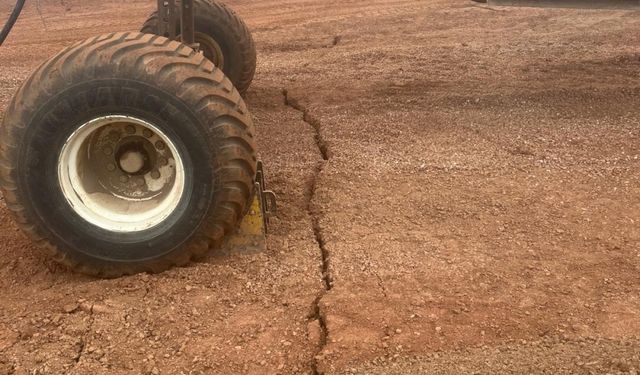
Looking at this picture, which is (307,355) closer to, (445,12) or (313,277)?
(313,277)

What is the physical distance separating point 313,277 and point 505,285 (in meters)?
0.99

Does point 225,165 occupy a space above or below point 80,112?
below

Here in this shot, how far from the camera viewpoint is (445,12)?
11.2 metres

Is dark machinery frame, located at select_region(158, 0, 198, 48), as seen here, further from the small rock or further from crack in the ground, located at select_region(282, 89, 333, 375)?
the small rock

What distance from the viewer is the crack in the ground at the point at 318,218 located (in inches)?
125

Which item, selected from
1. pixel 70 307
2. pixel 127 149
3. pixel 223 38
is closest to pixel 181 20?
pixel 223 38

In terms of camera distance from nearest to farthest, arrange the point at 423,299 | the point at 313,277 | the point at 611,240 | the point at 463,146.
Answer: the point at 423,299 → the point at 313,277 → the point at 611,240 → the point at 463,146

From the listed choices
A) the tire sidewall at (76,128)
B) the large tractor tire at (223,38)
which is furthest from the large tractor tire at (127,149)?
the large tractor tire at (223,38)

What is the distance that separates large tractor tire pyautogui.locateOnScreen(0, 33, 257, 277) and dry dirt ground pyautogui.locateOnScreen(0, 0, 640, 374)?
0.19 meters

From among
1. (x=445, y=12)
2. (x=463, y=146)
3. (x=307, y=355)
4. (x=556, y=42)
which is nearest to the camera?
(x=307, y=355)

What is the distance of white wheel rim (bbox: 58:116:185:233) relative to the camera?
3.60 meters

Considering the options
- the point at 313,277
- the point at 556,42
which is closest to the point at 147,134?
the point at 313,277

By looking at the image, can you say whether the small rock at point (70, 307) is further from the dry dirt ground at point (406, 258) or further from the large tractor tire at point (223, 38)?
the large tractor tire at point (223, 38)

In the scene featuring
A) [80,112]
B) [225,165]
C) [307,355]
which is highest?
[80,112]
